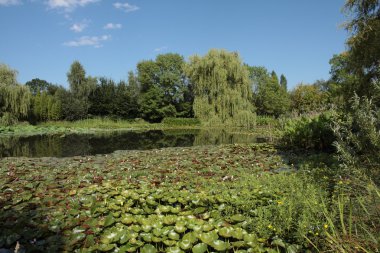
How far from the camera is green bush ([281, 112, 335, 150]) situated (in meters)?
8.77

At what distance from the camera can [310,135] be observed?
902cm

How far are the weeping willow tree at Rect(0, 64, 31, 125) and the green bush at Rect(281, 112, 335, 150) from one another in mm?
22414

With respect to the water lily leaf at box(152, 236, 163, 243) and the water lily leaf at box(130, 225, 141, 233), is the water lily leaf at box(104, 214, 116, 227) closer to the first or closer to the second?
the water lily leaf at box(130, 225, 141, 233)

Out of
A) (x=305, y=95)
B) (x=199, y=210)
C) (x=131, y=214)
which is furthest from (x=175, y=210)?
(x=305, y=95)

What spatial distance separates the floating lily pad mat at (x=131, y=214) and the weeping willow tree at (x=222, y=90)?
17890 mm

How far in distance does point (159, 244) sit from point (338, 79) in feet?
117

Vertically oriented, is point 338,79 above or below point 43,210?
above

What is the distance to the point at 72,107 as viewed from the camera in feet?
96.2

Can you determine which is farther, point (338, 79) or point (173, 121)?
point (338, 79)

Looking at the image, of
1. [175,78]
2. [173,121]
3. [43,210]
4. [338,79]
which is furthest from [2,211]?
[338,79]

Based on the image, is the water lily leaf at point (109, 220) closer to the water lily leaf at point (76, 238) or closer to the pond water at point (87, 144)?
the water lily leaf at point (76, 238)

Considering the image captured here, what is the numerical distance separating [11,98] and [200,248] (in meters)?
25.7

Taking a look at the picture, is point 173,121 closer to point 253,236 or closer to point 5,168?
point 5,168

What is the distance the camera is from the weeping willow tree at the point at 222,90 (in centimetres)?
2342
